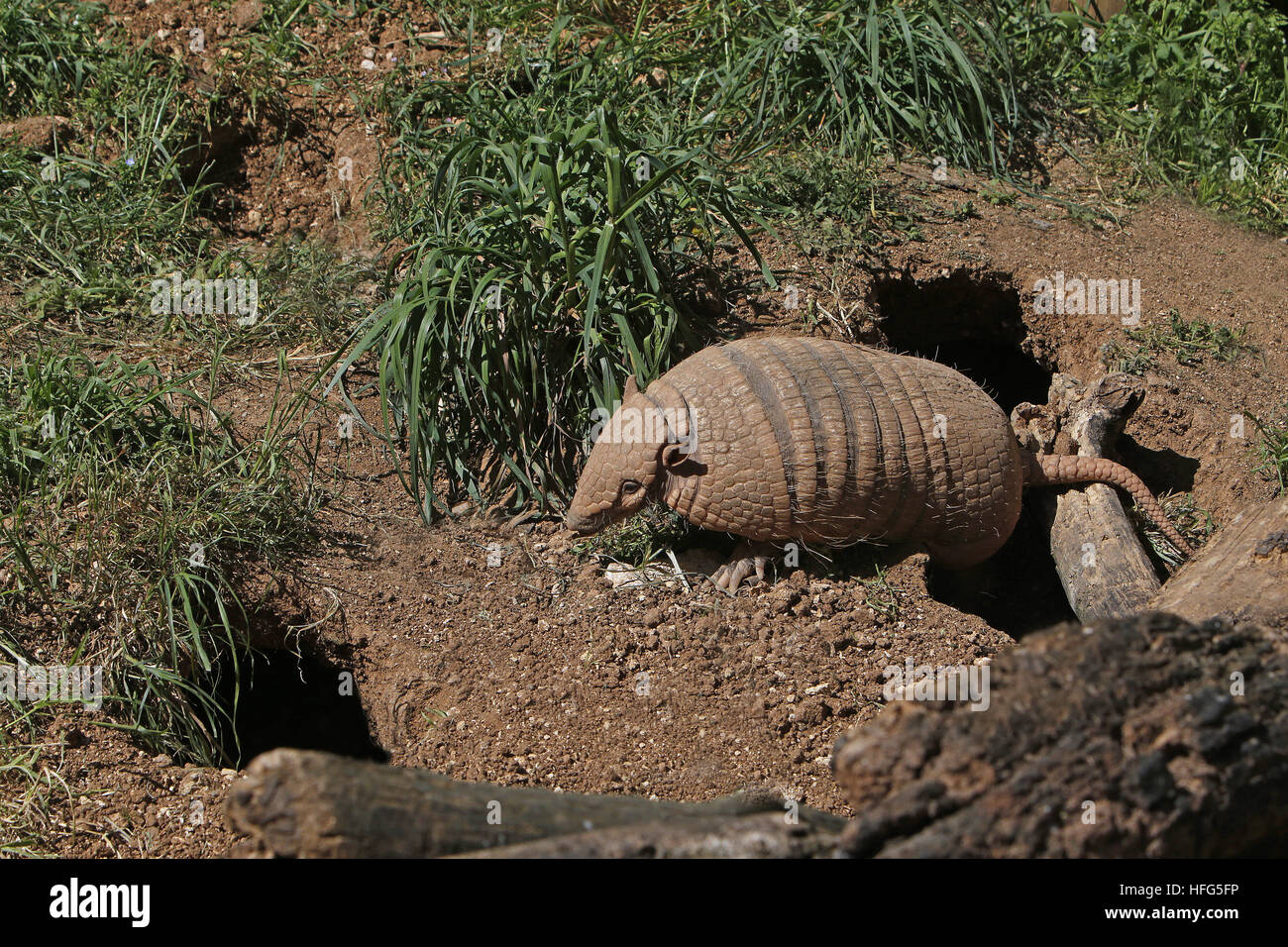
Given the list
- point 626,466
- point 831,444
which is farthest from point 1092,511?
point 626,466

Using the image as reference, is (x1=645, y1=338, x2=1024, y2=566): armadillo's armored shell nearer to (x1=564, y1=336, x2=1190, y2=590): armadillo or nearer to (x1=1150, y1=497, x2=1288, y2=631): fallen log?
(x1=564, y1=336, x2=1190, y2=590): armadillo

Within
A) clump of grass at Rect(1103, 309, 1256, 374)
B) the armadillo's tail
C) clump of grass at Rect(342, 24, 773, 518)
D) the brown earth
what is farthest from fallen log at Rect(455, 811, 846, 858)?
clump of grass at Rect(1103, 309, 1256, 374)

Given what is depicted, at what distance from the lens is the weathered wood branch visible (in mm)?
4141

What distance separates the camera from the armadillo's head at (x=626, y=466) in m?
3.92

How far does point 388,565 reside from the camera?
4.23 m

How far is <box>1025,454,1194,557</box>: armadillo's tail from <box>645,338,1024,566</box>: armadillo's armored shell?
0.34 m

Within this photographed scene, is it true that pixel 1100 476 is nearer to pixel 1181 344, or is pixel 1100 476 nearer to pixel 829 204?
pixel 1181 344

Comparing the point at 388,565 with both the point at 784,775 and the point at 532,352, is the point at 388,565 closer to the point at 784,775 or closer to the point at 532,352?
the point at 532,352

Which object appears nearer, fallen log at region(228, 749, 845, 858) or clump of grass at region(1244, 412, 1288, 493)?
fallen log at region(228, 749, 845, 858)

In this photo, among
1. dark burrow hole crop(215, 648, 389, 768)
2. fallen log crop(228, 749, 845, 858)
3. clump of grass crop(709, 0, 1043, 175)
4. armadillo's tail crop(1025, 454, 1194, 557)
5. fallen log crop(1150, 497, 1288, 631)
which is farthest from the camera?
clump of grass crop(709, 0, 1043, 175)

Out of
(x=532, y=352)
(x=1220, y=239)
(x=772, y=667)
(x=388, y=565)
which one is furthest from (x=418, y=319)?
(x=1220, y=239)

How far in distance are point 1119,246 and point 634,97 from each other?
2640 millimetres

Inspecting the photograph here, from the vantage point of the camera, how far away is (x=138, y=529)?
392 cm

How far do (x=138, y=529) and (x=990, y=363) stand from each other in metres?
4.28
